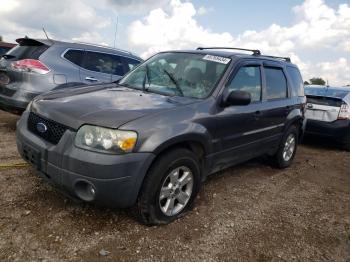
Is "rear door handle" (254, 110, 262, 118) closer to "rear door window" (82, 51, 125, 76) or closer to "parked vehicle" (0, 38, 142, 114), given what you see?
"parked vehicle" (0, 38, 142, 114)

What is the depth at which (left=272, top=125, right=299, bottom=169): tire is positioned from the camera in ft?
18.4

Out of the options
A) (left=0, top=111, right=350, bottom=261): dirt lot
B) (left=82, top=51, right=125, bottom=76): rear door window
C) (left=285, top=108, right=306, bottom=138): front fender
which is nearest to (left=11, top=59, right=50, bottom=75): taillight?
(left=82, top=51, right=125, bottom=76): rear door window

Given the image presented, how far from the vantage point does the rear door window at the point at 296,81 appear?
18.8 feet

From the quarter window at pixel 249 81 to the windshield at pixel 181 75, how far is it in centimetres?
21

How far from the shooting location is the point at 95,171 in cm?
282

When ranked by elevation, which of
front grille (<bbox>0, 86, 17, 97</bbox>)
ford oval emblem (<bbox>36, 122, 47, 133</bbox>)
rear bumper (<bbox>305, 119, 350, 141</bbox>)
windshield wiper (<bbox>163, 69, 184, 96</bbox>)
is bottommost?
rear bumper (<bbox>305, 119, 350, 141</bbox>)

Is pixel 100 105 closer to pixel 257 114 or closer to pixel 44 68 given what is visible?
pixel 257 114

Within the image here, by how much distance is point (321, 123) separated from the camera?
7523 mm

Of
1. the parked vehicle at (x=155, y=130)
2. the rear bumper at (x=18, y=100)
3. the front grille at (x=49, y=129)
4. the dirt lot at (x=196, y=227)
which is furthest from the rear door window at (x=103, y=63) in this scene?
the front grille at (x=49, y=129)

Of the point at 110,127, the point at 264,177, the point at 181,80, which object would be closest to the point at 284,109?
the point at 264,177

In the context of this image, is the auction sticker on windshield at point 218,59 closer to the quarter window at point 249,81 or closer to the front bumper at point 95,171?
the quarter window at point 249,81

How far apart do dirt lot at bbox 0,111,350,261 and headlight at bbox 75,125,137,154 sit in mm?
811

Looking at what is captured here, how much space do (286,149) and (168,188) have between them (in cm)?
312

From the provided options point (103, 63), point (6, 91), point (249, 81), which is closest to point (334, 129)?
point (249, 81)
